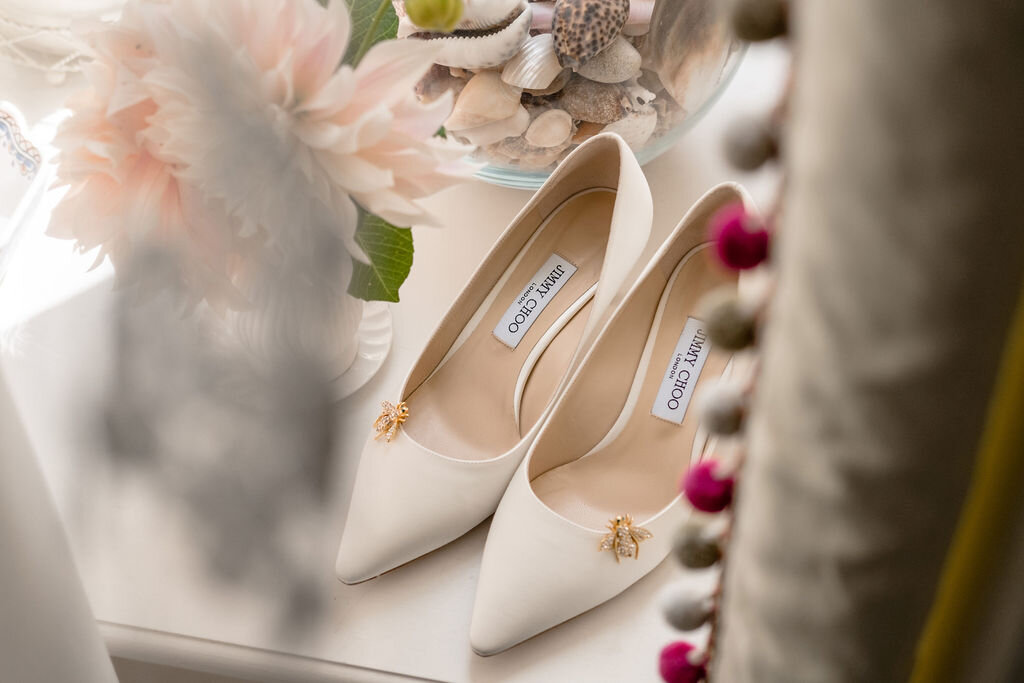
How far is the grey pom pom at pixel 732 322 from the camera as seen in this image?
0.16 metres

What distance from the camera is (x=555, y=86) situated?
1.84ft

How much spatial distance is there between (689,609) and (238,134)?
256 millimetres

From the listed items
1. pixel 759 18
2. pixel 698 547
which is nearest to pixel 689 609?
pixel 698 547

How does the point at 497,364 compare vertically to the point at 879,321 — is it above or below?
below

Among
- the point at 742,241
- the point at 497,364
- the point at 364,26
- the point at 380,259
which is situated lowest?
the point at 497,364

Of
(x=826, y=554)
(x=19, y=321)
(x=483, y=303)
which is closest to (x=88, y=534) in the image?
(x=19, y=321)

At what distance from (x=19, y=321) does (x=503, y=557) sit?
40cm

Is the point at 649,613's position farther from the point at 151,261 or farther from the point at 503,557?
the point at 151,261

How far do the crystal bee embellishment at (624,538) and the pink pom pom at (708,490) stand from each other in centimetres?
30

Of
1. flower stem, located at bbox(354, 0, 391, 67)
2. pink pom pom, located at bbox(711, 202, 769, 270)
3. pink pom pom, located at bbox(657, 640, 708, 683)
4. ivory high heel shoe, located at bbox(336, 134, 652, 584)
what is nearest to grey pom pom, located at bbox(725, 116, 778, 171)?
pink pom pom, located at bbox(711, 202, 769, 270)

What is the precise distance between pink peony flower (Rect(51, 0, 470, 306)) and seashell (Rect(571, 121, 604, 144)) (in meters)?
0.24

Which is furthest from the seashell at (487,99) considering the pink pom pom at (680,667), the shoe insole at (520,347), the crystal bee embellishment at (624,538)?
the pink pom pom at (680,667)

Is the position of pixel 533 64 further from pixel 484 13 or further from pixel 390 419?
pixel 390 419

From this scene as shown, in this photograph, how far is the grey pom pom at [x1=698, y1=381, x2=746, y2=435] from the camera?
0.17 metres
